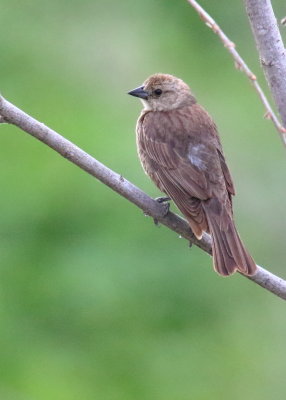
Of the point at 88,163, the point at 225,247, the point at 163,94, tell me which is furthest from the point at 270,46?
the point at 163,94

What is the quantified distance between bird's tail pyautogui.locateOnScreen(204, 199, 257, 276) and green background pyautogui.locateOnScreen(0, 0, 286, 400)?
3.62 m

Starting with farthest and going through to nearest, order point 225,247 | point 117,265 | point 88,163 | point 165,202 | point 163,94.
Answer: point 117,265 → point 163,94 → point 165,202 → point 225,247 → point 88,163

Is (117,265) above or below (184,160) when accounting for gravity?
above

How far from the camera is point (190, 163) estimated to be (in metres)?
6.32

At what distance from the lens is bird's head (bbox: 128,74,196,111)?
22.8 feet

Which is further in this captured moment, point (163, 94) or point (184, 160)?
point (163, 94)

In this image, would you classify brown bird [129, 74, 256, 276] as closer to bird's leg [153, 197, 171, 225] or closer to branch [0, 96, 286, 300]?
bird's leg [153, 197, 171, 225]

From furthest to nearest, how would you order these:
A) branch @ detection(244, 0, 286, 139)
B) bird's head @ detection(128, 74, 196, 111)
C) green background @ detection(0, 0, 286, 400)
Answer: green background @ detection(0, 0, 286, 400), bird's head @ detection(128, 74, 196, 111), branch @ detection(244, 0, 286, 139)

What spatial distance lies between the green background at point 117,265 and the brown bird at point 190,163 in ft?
10.5

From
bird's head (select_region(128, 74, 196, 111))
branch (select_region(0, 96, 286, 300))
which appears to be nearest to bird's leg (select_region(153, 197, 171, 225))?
branch (select_region(0, 96, 286, 300))

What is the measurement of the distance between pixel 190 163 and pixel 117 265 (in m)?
4.13

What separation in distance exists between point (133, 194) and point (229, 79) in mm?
8296

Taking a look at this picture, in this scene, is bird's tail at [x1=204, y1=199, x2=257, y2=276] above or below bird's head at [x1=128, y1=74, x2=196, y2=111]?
below

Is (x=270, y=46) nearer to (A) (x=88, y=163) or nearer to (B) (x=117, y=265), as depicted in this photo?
(A) (x=88, y=163)
